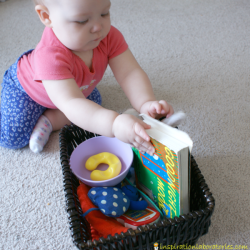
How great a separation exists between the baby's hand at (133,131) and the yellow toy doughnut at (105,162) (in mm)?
150

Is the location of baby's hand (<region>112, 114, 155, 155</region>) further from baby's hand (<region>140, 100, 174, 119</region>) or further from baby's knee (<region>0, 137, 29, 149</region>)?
baby's knee (<region>0, 137, 29, 149</region>)

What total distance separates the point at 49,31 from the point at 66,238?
1.80ft

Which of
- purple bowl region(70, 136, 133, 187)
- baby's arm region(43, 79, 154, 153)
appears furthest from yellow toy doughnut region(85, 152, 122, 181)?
baby's arm region(43, 79, 154, 153)

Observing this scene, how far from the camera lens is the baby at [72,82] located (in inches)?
22.0

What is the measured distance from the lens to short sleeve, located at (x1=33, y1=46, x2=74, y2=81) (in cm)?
67

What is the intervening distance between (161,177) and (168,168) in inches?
2.4

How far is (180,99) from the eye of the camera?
1.05 m

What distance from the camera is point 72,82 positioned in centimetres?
68

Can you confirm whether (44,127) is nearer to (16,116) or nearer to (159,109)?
(16,116)

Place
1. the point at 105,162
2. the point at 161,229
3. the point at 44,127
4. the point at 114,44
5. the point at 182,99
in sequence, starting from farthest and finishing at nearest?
the point at 182,99, the point at 44,127, the point at 114,44, the point at 105,162, the point at 161,229

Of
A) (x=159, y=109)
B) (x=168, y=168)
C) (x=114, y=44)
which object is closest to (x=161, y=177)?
(x=168, y=168)

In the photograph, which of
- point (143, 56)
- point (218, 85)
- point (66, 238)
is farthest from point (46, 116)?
point (218, 85)

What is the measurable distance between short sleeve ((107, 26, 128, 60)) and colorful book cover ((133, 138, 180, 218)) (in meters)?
0.34

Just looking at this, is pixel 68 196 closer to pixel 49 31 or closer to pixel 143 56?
pixel 49 31
